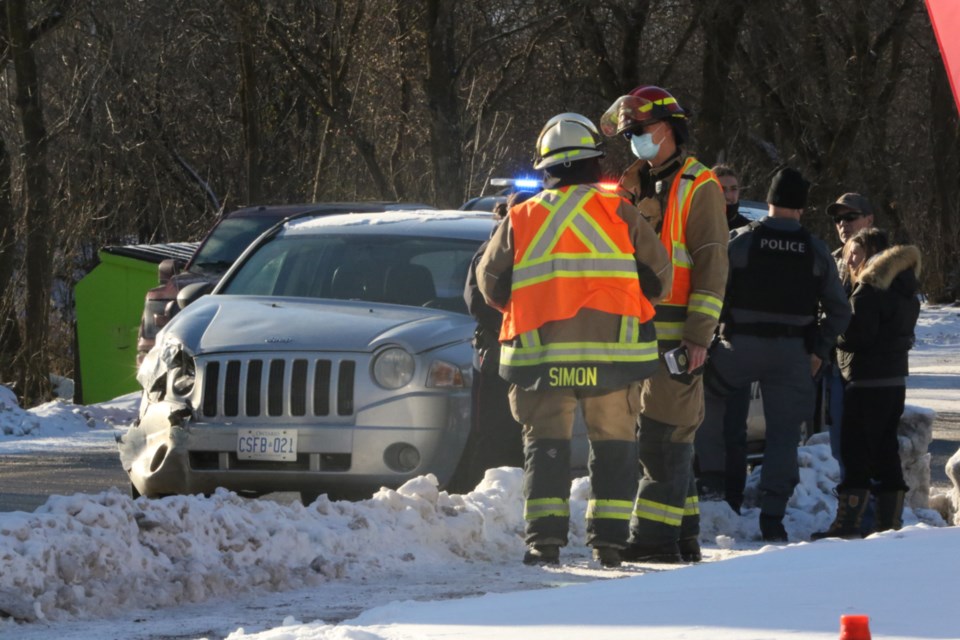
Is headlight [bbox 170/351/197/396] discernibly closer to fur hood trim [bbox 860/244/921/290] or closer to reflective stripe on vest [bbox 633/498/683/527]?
reflective stripe on vest [bbox 633/498/683/527]

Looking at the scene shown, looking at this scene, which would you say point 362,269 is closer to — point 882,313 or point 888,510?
point 882,313

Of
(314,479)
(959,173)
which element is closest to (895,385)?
(314,479)

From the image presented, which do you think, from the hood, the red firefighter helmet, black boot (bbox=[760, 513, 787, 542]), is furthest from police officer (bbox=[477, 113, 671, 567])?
black boot (bbox=[760, 513, 787, 542])

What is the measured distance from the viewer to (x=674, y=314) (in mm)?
7785

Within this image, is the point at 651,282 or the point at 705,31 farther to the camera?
the point at 705,31

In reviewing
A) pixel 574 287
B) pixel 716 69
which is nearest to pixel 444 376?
pixel 574 287

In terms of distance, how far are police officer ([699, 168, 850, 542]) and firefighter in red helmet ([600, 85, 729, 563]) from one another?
3.13 ft

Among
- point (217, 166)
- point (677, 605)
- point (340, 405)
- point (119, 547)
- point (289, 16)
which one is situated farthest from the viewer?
point (217, 166)

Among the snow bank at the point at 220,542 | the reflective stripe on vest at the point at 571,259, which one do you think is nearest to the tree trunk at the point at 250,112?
the snow bank at the point at 220,542

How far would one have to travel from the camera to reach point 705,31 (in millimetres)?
27234

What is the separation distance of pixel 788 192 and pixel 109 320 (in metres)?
→ 12.4

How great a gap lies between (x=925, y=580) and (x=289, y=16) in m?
25.1

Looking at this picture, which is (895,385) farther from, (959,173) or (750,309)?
(959,173)

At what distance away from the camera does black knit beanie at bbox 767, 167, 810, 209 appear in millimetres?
8727
